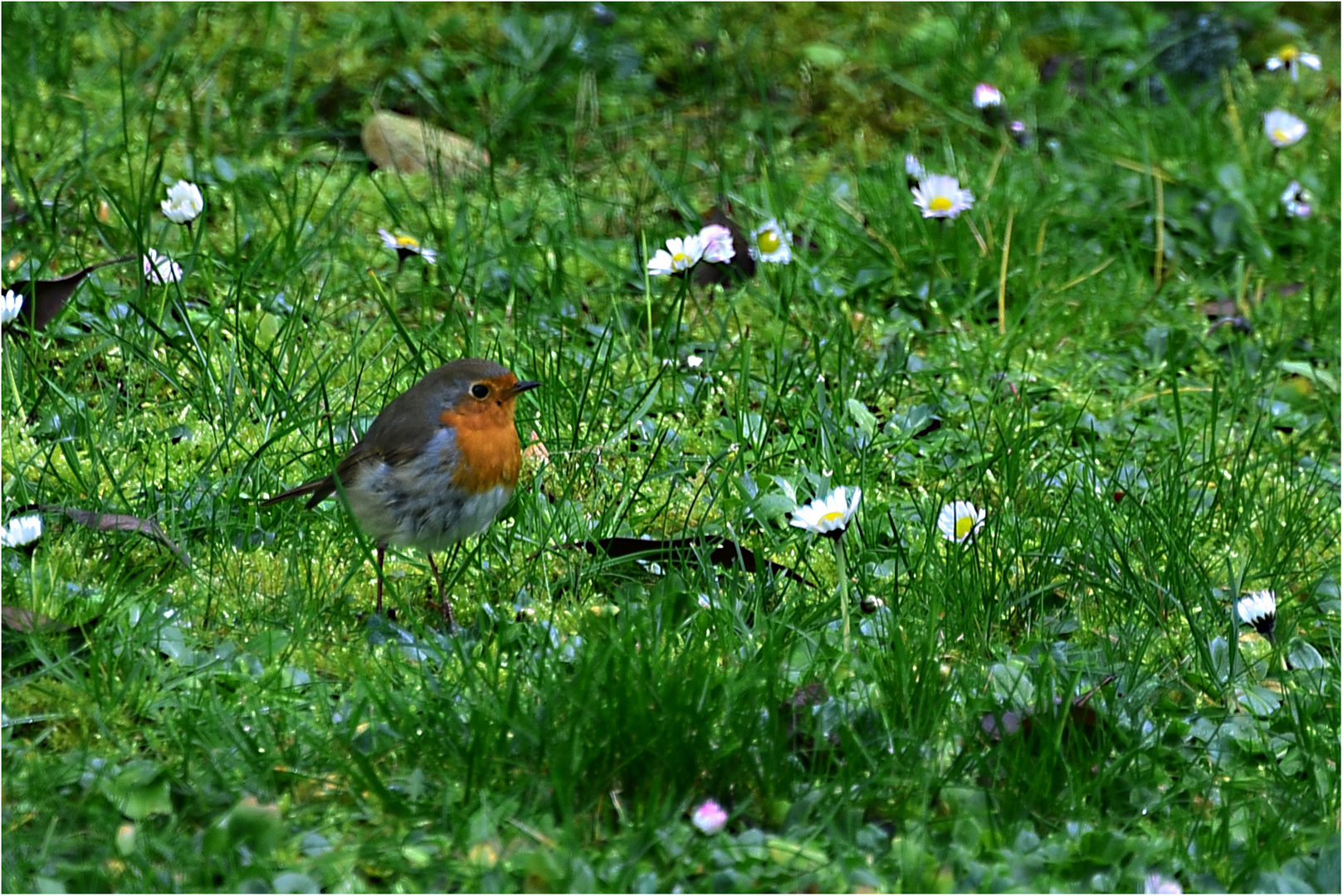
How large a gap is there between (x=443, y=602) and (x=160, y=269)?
6.89 ft

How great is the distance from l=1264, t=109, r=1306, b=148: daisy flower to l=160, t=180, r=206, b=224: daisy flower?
4529mm

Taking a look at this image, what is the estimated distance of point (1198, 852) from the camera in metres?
2.94

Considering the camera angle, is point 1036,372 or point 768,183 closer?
point 1036,372

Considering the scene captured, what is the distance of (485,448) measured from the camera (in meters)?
3.83

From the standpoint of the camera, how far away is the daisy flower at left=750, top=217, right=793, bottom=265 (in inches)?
216

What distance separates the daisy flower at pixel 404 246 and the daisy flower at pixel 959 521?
2129 millimetres

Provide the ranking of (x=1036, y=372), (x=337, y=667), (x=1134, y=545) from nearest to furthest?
(x=337, y=667), (x=1134, y=545), (x=1036, y=372)

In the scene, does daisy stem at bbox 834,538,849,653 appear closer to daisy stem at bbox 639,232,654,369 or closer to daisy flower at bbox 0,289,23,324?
daisy stem at bbox 639,232,654,369

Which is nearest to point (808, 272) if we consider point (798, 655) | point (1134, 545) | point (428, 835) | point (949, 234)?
point (949, 234)

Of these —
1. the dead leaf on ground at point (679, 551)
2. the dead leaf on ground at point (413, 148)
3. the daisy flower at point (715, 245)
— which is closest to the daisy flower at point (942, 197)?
the daisy flower at point (715, 245)

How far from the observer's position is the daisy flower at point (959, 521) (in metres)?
4.03

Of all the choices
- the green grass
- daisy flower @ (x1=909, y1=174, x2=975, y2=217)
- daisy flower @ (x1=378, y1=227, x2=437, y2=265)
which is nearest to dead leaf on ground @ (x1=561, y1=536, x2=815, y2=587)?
the green grass

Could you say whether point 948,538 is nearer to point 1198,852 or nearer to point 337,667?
point 1198,852

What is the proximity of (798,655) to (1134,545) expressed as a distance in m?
1.08
